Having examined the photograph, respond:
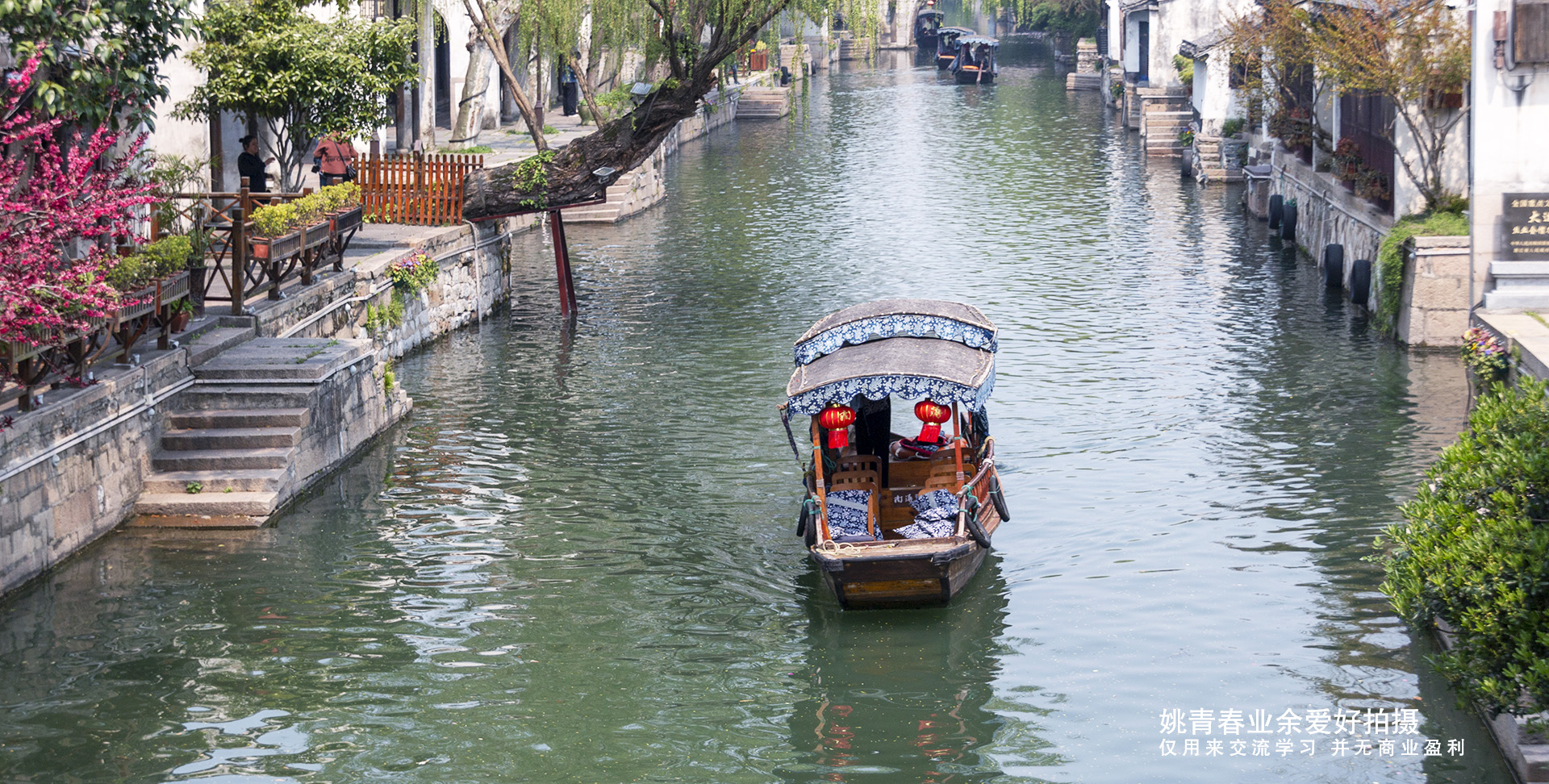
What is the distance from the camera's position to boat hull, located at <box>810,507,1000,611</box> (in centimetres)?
1386

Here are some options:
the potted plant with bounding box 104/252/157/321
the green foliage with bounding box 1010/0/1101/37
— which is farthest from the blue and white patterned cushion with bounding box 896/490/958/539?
the green foliage with bounding box 1010/0/1101/37

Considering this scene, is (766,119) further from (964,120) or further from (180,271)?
(180,271)

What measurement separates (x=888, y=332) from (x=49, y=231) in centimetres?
827

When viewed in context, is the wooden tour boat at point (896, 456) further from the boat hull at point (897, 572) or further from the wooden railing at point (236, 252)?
the wooden railing at point (236, 252)

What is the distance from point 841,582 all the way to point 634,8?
1696 cm

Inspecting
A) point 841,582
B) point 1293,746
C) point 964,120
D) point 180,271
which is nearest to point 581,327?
point 180,271

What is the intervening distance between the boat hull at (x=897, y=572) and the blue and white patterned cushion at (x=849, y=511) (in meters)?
0.92

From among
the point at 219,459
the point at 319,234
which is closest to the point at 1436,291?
the point at 319,234

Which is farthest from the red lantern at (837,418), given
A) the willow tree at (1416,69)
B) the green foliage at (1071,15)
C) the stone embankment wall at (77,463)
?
the green foliage at (1071,15)

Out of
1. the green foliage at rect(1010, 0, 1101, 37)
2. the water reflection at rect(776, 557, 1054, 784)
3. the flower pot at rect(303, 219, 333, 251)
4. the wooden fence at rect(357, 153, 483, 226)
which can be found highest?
the green foliage at rect(1010, 0, 1101, 37)

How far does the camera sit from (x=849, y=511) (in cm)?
1559

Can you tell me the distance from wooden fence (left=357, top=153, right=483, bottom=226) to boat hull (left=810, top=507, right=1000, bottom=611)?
15166mm

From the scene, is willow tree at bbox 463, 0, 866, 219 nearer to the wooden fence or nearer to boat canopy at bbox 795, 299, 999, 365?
the wooden fence

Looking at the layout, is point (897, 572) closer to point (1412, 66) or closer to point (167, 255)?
point (167, 255)
